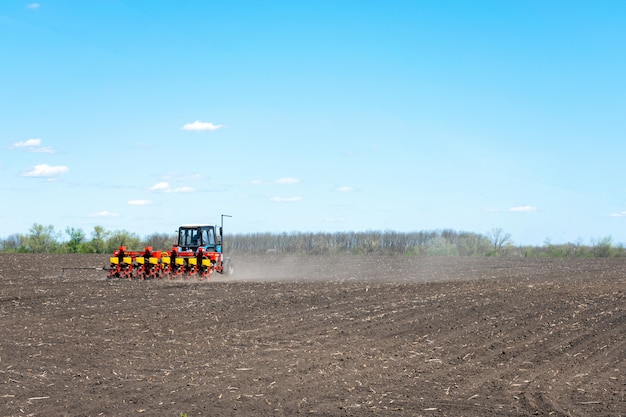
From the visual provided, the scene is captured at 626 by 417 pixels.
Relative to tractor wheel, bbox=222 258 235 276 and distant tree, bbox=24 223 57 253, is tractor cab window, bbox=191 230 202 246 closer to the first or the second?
tractor wheel, bbox=222 258 235 276

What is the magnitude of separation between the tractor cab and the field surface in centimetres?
852

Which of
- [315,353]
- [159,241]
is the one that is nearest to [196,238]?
[315,353]

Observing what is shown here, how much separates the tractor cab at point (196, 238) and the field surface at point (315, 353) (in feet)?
28.0

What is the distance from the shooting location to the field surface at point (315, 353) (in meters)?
10.1

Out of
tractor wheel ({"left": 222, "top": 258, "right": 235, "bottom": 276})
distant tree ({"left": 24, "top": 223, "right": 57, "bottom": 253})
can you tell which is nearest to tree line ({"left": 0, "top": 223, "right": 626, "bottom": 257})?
distant tree ({"left": 24, "top": 223, "right": 57, "bottom": 253})

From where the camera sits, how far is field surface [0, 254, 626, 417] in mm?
10148

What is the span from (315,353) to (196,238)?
1965 centimetres

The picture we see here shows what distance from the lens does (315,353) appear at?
13.5 metres

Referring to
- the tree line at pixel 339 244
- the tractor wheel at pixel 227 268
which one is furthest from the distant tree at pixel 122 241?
the tractor wheel at pixel 227 268

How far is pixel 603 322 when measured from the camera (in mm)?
16984

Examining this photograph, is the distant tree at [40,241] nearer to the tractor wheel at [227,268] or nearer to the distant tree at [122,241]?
the distant tree at [122,241]

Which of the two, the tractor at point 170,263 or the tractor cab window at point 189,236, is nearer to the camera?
the tractor at point 170,263

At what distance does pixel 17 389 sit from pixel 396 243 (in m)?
59.7

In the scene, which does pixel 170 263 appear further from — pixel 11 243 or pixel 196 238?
pixel 11 243
